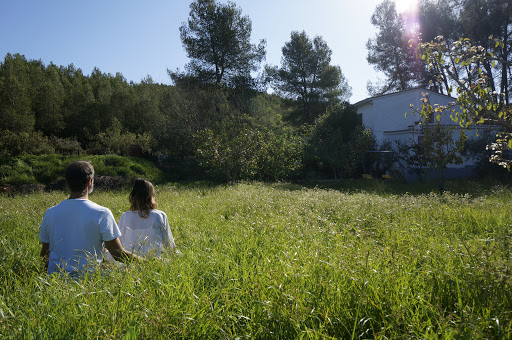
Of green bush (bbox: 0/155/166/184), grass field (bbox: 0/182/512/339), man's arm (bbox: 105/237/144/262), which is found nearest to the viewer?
grass field (bbox: 0/182/512/339)

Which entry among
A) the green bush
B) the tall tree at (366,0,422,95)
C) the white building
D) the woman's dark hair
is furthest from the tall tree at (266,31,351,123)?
the woman's dark hair

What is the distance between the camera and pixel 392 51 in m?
32.8

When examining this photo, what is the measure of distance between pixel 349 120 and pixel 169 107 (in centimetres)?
1427

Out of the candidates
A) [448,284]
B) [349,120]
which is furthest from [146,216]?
[349,120]

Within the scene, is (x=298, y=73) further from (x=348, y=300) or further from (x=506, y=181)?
(x=348, y=300)

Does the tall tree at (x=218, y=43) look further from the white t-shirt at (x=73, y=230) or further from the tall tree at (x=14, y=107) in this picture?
the white t-shirt at (x=73, y=230)

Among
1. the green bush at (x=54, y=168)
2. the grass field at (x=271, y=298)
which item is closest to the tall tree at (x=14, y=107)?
the green bush at (x=54, y=168)

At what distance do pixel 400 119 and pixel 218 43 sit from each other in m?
14.7

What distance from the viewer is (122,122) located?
27391mm

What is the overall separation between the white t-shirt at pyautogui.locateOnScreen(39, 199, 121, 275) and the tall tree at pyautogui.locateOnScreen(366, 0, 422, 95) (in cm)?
3492

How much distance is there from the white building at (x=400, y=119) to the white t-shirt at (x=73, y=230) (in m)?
19.9

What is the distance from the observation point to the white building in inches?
850

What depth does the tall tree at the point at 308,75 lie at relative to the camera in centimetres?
3400

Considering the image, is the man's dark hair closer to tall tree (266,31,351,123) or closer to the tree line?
the tree line
